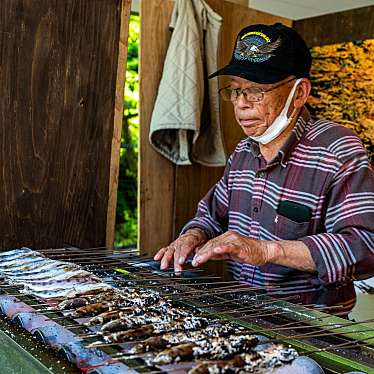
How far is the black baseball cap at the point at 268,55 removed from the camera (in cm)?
236

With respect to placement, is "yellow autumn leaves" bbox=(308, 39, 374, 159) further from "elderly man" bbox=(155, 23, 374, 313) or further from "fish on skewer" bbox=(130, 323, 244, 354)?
"fish on skewer" bbox=(130, 323, 244, 354)

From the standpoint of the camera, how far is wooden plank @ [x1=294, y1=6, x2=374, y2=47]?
4.29 m

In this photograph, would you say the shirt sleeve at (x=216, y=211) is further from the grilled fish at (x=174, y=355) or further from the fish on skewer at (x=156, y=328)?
the grilled fish at (x=174, y=355)

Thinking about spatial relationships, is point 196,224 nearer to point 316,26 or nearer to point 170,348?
point 170,348

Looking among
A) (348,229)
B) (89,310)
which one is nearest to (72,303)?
(89,310)

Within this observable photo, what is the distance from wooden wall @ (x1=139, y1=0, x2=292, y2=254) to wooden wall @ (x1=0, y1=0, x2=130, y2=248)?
0.37 meters

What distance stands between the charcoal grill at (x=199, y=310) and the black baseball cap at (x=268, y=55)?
2.62 ft

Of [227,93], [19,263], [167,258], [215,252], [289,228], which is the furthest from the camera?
[227,93]

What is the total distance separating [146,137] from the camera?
11.5ft

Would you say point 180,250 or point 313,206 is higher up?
point 313,206

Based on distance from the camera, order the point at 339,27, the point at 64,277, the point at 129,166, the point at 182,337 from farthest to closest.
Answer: the point at 129,166 → the point at 339,27 → the point at 64,277 → the point at 182,337

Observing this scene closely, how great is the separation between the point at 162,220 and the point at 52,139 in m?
0.93

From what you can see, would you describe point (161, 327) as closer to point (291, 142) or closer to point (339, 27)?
point (291, 142)

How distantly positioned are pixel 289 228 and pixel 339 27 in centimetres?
253
